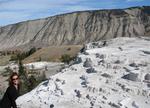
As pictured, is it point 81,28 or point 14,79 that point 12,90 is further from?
point 81,28

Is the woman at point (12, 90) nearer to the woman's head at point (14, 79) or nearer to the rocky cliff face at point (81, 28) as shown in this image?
the woman's head at point (14, 79)

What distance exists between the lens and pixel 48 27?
15662 centimetres

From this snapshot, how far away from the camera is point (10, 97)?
7078 mm

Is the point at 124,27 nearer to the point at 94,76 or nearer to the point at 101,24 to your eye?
the point at 101,24

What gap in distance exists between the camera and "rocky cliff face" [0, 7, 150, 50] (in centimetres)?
13725

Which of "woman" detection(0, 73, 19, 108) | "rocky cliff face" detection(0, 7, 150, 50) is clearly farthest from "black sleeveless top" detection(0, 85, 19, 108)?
"rocky cliff face" detection(0, 7, 150, 50)

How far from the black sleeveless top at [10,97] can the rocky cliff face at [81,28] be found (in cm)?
12320

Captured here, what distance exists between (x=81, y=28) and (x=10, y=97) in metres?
140

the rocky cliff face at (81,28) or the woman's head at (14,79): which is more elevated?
the woman's head at (14,79)

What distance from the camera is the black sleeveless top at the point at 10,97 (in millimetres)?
6965

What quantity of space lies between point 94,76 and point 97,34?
422 feet

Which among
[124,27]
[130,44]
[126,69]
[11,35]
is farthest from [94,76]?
[11,35]

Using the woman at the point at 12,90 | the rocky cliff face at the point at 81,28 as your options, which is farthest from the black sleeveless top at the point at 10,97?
the rocky cliff face at the point at 81,28

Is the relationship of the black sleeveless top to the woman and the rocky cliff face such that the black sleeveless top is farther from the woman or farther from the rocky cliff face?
the rocky cliff face
